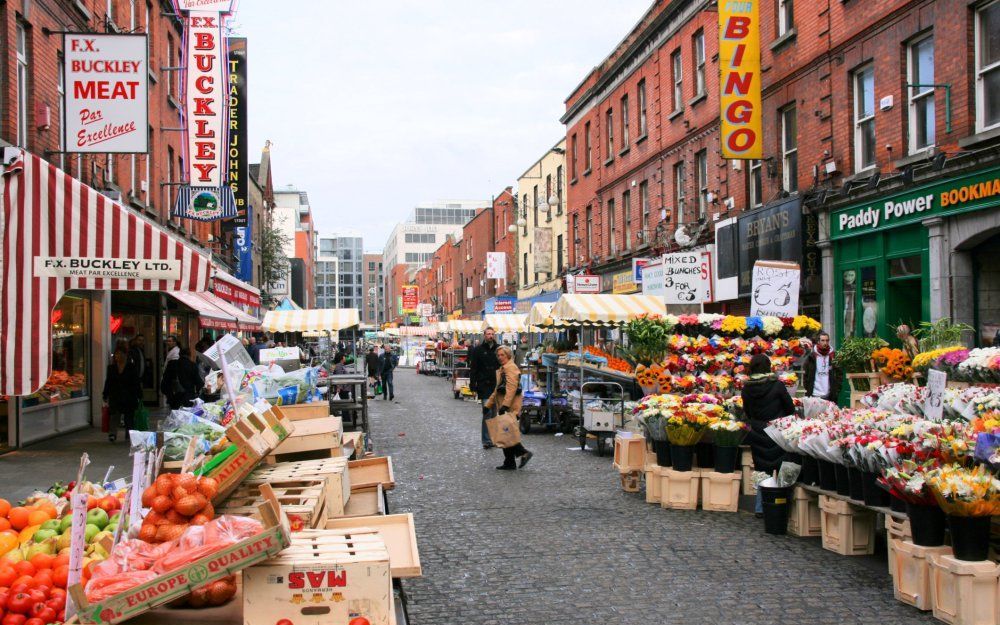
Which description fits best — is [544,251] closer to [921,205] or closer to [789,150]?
[789,150]

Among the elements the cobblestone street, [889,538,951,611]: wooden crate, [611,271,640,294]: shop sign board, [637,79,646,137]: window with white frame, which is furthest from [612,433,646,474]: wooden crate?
[637,79,646,137]: window with white frame

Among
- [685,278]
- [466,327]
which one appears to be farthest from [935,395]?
[466,327]

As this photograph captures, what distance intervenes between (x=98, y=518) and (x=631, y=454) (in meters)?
6.97

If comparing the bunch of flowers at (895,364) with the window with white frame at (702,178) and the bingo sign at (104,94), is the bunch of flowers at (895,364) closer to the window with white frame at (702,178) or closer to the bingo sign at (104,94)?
the bingo sign at (104,94)

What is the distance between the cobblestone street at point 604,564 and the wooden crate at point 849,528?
0.33 feet

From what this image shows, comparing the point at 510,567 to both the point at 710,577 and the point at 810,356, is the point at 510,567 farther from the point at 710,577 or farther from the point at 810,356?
the point at 810,356

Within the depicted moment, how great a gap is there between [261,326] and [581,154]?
18290 mm

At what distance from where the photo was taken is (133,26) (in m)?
20.8

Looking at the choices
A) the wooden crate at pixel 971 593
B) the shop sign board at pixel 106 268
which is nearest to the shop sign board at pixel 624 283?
the wooden crate at pixel 971 593

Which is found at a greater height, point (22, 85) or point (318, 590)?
point (22, 85)

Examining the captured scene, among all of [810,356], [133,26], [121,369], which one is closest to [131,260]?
[121,369]

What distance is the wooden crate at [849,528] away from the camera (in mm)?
7570

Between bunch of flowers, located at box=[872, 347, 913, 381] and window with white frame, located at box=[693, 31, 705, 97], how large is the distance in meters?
12.6

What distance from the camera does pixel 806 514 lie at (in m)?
8.38
